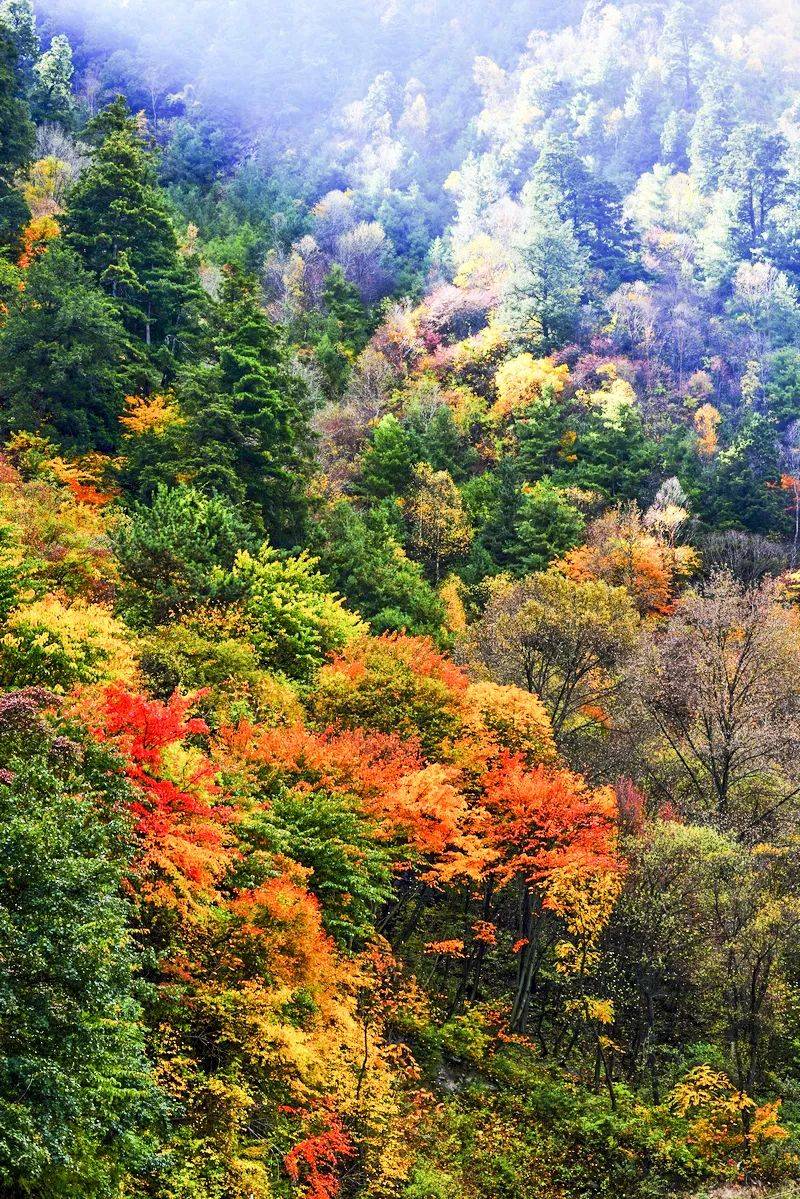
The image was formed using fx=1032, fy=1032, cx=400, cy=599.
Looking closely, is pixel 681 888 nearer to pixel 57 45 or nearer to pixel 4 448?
pixel 4 448

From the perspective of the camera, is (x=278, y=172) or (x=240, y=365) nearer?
(x=240, y=365)

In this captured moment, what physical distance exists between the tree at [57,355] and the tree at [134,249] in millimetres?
5669

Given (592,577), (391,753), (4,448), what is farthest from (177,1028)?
(592,577)

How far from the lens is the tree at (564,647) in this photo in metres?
32.4

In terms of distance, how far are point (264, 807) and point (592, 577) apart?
2722 cm

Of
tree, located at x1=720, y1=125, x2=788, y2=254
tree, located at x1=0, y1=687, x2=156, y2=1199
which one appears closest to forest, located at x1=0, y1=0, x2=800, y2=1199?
tree, located at x1=0, y1=687, x2=156, y2=1199

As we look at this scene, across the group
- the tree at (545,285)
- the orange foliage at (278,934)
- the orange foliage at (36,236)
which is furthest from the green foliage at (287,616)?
the tree at (545,285)

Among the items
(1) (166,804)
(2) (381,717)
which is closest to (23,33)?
(2) (381,717)

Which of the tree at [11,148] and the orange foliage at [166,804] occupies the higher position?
the tree at [11,148]

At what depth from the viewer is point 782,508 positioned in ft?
178

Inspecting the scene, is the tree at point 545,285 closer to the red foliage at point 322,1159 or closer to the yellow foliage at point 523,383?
the yellow foliage at point 523,383

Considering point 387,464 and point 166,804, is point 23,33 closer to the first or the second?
point 387,464

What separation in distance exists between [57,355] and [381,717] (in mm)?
19092

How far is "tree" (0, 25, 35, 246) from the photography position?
45969 mm
